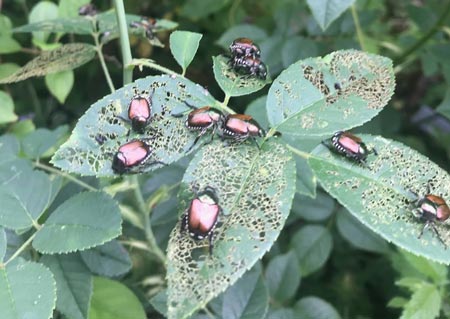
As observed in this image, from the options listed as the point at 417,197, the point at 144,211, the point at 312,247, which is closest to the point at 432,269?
the point at 312,247

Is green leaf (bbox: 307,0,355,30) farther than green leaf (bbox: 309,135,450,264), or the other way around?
green leaf (bbox: 307,0,355,30)

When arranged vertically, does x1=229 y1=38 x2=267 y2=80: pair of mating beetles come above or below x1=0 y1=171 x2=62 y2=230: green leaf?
above

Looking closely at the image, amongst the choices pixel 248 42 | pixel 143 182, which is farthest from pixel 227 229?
pixel 143 182

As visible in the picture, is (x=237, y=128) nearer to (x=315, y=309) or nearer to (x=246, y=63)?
(x=246, y=63)

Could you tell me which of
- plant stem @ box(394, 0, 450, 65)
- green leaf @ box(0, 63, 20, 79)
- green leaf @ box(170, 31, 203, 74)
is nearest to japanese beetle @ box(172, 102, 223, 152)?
green leaf @ box(170, 31, 203, 74)

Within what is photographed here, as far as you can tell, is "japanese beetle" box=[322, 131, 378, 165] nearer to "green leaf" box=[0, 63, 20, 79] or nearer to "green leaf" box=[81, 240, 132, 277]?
"green leaf" box=[81, 240, 132, 277]

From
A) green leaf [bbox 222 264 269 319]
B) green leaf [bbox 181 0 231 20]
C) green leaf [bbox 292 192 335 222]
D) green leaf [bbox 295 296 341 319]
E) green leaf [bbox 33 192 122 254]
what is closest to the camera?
green leaf [bbox 33 192 122 254]

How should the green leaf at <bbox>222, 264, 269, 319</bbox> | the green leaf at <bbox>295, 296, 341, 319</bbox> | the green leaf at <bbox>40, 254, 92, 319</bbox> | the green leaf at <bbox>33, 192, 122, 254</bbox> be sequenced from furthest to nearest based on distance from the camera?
the green leaf at <bbox>295, 296, 341, 319</bbox>
the green leaf at <bbox>222, 264, 269, 319</bbox>
the green leaf at <bbox>40, 254, 92, 319</bbox>
the green leaf at <bbox>33, 192, 122, 254</bbox>

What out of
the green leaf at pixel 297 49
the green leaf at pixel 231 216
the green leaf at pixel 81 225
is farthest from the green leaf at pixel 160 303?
the green leaf at pixel 297 49

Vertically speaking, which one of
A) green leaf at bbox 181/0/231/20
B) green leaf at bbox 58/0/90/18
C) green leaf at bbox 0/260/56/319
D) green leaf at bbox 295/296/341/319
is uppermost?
green leaf at bbox 58/0/90/18
